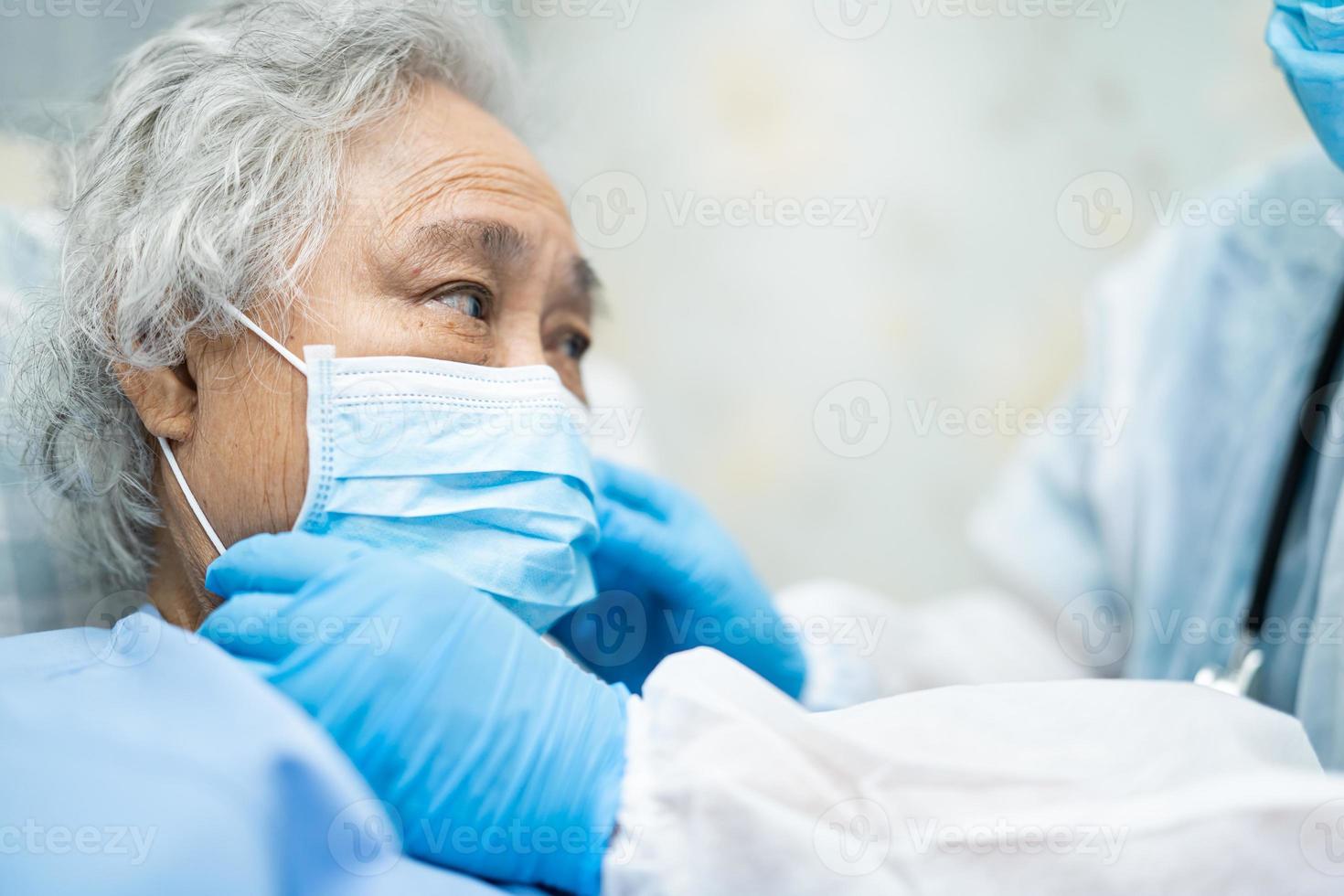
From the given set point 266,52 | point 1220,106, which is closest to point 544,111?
point 266,52

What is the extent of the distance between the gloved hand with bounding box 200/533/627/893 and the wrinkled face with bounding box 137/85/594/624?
7.4 inches

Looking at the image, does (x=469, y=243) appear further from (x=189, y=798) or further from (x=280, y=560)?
(x=189, y=798)

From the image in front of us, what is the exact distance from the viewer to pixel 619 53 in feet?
6.21

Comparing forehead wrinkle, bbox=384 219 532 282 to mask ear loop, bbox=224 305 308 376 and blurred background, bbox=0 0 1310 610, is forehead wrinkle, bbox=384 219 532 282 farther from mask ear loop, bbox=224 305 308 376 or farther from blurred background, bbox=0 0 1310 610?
blurred background, bbox=0 0 1310 610

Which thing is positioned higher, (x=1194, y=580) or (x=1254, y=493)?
(x=1254, y=493)

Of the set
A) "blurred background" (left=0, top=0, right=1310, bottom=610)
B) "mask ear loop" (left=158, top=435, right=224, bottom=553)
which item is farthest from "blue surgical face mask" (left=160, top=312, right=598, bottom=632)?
"blurred background" (left=0, top=0, right=1310, bottom=610)

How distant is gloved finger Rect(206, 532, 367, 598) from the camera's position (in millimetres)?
695

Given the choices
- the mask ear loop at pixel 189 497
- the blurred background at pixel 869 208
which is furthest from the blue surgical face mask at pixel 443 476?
the blurred background at pixel 869 208

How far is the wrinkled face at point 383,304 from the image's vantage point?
810 mm

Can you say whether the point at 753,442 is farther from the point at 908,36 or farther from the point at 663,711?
the point at 663,711

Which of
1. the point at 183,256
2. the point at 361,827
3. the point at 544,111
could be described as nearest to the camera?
the point at 361,827

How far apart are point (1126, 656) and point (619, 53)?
151cm

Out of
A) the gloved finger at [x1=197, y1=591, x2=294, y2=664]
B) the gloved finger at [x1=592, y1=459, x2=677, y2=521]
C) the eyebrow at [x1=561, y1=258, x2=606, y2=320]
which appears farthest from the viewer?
the gloved finger at [x1=592, y1=459, x2=677, y2=521]

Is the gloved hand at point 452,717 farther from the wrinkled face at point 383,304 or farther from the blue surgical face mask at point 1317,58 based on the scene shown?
the blue surgical face mask at point 1317,58
